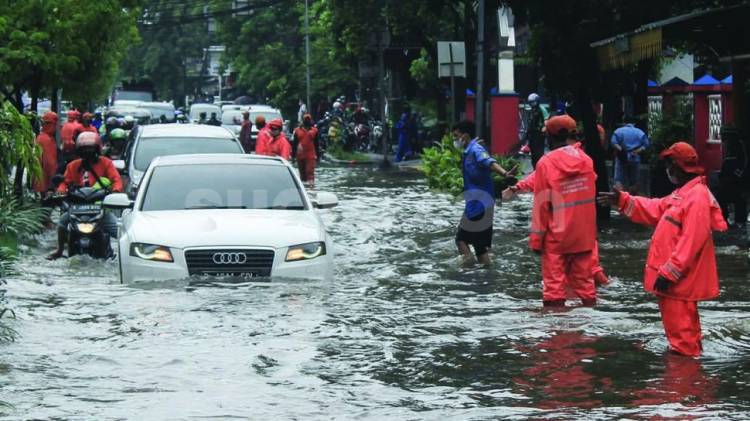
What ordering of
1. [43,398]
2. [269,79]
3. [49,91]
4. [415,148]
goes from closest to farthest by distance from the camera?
[43,398] < [49,91] < [415,148] < [269,79]

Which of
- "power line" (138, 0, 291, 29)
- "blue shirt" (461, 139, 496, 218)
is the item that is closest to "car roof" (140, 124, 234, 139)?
"blue shirt" (461, 139, 496, 218)

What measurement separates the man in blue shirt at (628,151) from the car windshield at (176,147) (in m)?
7.36

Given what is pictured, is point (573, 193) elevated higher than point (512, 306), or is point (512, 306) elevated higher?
point (573, 193)

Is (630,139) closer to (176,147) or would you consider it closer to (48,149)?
(176,147)

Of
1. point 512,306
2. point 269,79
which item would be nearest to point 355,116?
point 269,79

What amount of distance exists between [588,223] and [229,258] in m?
3.05

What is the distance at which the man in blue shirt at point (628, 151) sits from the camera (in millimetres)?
25875

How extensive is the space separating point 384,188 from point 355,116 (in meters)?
22.4

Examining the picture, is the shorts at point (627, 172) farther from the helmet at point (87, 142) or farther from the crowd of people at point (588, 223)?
the helmet at point (87, 142)

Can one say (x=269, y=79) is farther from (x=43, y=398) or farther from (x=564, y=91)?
(x=43, y=398)

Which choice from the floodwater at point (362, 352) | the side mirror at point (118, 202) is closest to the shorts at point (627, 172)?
the floodwater at point (362, 352)

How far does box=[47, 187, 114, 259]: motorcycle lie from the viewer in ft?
55.2

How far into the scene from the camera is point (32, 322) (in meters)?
12.2

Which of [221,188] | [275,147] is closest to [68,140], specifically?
[275,147]
